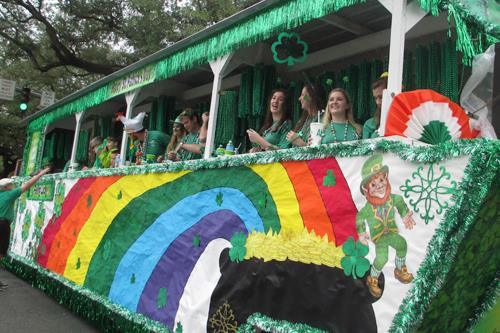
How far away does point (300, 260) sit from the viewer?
2.88 m

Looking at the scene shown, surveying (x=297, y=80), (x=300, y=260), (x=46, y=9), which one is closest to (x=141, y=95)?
(x=297, y=80)

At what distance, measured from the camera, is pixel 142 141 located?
6254 millimetres

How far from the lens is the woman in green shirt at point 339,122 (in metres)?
3.46

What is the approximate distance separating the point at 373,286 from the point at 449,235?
486 mm

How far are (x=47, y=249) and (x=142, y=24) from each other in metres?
12.3

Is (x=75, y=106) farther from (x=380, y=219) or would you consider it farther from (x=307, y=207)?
(x=380, y=219)

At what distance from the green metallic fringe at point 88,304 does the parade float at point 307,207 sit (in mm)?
31

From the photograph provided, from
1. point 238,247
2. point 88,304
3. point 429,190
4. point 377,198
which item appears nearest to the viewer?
point 429,190

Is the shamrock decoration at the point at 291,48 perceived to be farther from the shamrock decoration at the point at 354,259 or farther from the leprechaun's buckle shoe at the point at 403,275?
the leprechaun's buckle shoe at the point at 403,275

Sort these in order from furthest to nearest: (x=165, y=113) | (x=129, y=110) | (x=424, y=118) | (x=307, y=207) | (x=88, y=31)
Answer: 1. (x=88, y=31)
2. (x=165, y=113)
3. (x=129, y=110)
4. (x=307, y=207)
5. (x=424, y=118)

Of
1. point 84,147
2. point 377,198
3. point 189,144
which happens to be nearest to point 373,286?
point 377,198

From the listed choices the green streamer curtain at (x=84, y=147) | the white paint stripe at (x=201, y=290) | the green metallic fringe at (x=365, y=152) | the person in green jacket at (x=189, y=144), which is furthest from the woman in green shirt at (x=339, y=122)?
the green streamer curtain at (x=84, y=147)

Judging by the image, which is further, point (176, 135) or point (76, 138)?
point (76, 138)

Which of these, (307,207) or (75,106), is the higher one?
(75,106)
